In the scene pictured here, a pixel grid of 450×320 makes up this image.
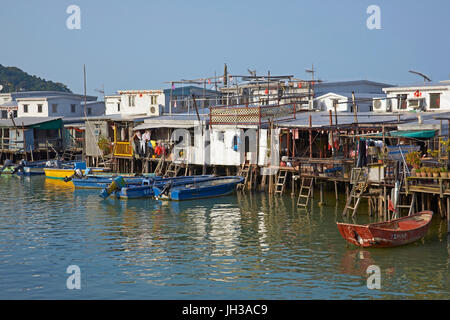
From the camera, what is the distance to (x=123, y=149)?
47062 mm

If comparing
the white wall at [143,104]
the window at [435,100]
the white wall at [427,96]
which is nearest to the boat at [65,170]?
the white wall at [143,104]

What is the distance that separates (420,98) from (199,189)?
1537 centimetres

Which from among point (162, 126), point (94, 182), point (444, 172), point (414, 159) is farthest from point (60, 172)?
point (444, 172)

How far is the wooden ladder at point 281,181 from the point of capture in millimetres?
34031

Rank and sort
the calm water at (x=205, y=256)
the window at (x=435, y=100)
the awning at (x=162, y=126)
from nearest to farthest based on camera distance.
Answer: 1. the calm water at (x=205, y=256)
2. the window at (x=435, y=100)
3. the awning at (x=162, y=126)

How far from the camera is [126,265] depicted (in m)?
19.8

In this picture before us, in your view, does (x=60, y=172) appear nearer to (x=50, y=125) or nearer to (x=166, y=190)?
(x=50, y=125)

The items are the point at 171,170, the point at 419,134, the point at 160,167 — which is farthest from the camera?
the point at 160,167

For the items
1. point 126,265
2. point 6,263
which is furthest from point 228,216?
point 6,263

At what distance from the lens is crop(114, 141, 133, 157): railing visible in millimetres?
46350

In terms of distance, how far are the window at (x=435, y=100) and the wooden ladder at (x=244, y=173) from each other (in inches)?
484

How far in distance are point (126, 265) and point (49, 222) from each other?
9.73 m

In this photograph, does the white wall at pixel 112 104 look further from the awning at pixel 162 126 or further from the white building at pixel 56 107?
the awning at pixel 162 126
